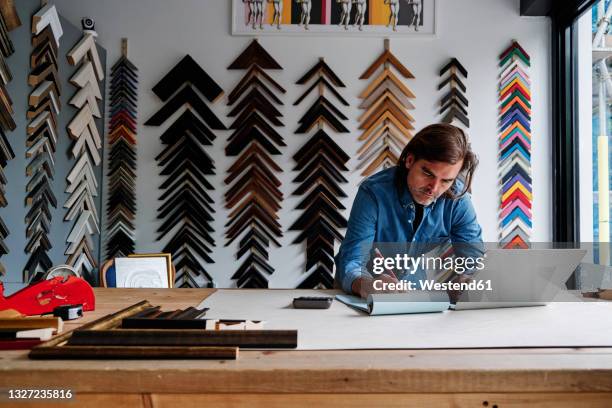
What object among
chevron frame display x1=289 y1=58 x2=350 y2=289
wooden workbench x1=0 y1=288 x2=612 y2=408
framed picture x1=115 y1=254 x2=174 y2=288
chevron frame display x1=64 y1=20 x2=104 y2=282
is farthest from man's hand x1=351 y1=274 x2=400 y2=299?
chevron frame display x1=64 y1=20 x2=104 y2=282

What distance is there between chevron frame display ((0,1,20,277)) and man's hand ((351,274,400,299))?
5.45ft

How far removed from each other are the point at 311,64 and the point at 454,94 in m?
1.00

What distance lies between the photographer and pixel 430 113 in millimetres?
3395

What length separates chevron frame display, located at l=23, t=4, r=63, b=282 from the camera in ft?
8.04

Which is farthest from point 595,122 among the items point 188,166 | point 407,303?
point 188,166

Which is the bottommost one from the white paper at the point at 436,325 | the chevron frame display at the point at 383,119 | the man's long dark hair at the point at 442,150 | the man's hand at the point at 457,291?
the white paper at the point at 436,325

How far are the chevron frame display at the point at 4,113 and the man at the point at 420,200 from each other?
1541 millimetres

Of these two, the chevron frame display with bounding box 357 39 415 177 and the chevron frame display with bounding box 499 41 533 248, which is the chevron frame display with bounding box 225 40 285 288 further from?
the chevron frame display with bounding box 499 41 533 248

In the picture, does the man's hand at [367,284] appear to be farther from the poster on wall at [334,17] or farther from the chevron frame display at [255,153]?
the poster on wall at [334,17]

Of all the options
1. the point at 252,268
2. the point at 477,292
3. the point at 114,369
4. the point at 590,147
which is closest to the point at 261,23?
the point at 252,268

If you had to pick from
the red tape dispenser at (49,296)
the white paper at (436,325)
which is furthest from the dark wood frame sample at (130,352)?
the red tape dispenser at (49,296)

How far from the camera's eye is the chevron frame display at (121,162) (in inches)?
133

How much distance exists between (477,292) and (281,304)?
0.54 metres

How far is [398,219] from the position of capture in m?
2.00
